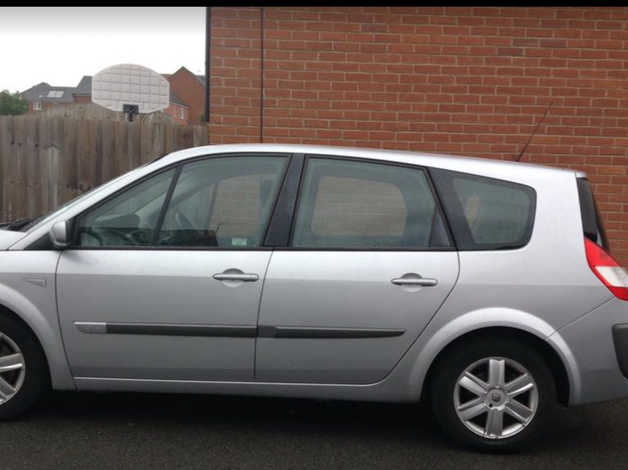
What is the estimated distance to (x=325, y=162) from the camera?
4.56 m

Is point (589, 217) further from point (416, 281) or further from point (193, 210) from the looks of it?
point (193, 210)

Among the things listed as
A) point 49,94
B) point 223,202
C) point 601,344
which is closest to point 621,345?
point 601,344

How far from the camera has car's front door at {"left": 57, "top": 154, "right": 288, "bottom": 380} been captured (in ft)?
14.1

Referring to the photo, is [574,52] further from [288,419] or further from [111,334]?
[111,334]

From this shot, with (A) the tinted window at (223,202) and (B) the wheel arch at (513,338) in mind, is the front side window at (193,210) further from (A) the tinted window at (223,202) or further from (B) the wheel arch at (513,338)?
(B) the wheel arch at (513,338)

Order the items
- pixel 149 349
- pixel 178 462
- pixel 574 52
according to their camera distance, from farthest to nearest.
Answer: pixel 574 52 < pixel 149 349 < pixel 178 462

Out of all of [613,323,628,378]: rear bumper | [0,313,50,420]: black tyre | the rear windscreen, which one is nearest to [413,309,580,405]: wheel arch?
[613,323,628,378]: rear bumper

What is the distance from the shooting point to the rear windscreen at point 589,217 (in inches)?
171

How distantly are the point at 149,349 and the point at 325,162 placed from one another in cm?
138

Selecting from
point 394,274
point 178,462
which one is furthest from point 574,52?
point 178,462

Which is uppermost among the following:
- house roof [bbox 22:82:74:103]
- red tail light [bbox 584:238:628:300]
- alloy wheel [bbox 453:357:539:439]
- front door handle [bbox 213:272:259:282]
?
house roof [bbox 22:82:74:103]

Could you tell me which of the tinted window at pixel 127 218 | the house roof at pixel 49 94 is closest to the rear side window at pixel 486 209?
the tinted window at pixel 127 218

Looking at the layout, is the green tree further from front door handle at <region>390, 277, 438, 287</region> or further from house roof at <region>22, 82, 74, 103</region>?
front door handle at <region>390, 277, 438, 287</region>

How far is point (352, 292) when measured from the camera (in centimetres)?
427
